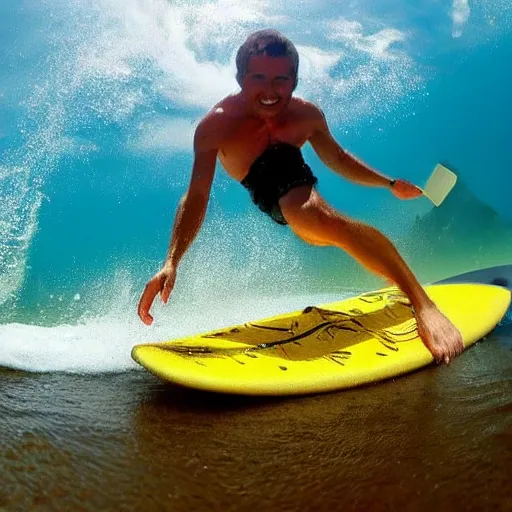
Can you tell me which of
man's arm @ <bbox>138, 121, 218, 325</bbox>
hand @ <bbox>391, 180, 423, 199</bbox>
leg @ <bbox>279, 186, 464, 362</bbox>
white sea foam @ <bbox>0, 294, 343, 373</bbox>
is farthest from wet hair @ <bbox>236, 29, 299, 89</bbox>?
white sea foam @ <bbox>0, 294, 343, 373</bbox>

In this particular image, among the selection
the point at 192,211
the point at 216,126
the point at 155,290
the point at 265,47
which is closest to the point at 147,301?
the point at 155,290

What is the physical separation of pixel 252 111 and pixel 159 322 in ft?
4.74

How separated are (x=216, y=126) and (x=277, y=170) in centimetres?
30

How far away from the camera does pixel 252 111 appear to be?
2.09m

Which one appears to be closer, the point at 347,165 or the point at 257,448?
the point at 257,448

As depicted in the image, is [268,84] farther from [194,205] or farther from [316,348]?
[316,348]

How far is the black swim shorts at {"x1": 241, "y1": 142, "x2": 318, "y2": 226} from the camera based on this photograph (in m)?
2.11

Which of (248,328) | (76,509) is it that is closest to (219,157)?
(248,328)

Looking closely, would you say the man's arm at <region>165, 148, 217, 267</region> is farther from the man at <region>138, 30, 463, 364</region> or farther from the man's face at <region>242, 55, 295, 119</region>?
the man's face at <region>242, 55, 295, 119</region>

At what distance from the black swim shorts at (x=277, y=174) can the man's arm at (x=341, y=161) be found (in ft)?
0.62

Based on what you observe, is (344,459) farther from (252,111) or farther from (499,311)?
(499,311)

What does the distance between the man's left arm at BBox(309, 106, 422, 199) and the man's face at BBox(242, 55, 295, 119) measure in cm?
27

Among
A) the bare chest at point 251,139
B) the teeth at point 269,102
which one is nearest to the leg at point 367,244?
the bare chest at point 251,139

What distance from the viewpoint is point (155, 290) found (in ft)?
5.52
